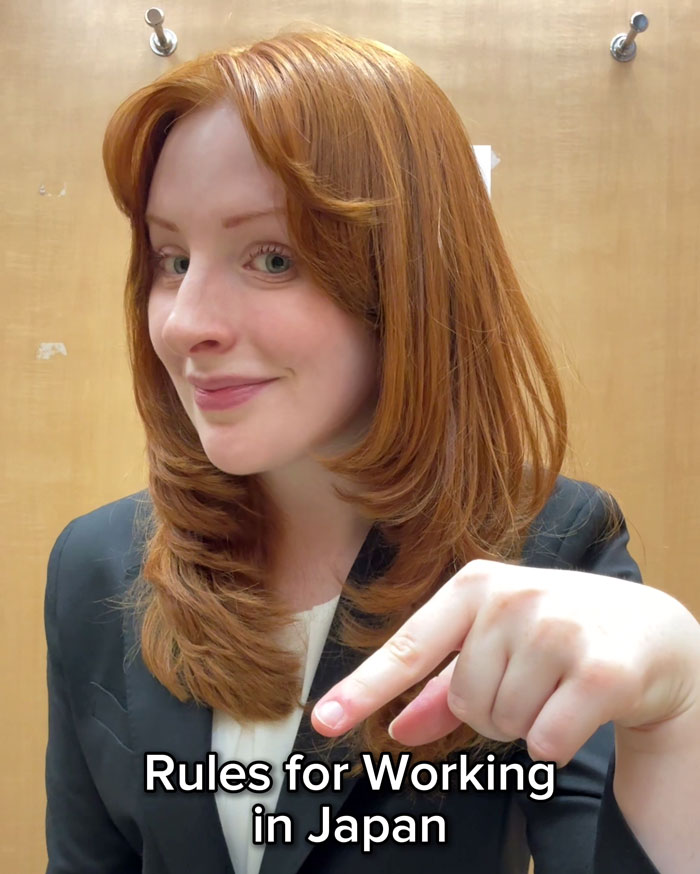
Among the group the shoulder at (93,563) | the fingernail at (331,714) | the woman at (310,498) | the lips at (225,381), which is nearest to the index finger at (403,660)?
the fingernail at (331,714)

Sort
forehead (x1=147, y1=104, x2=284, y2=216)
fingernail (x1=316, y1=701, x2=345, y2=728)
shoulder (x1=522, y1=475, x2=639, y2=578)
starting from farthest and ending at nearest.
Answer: shoulder (x1=522, y1=475, x2=639, y2=578)
forehead (x1=147, y1=104, x2=284, y2=216)
fingernail (x1=316, y1=701, x2=345, y2=728)

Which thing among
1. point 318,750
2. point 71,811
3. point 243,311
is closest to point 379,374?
point 243,311

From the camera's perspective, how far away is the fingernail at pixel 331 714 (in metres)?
0.33

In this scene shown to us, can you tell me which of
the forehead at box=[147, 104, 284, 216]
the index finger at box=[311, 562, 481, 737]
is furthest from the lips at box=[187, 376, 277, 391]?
the index finger at box=[311, 562, 481, 737]

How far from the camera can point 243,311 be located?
0.55m

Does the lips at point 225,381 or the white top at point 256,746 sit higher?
the lips at point 225,381

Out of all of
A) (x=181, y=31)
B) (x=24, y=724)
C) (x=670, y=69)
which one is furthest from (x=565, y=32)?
(x=24, y=724)

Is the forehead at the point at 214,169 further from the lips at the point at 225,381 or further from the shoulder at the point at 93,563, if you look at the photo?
the shoulder at the point at 93,563

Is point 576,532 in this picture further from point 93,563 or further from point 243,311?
point 93,563

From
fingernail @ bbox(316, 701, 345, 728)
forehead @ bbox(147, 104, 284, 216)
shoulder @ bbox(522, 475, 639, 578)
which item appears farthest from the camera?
shoulder @ bbox(522, 475, 639, 578)

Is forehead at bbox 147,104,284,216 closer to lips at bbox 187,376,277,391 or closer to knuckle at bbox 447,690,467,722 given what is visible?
lips at bbox 187,376,277,391

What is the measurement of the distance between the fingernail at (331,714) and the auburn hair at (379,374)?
263mm

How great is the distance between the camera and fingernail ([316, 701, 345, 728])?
33 cm

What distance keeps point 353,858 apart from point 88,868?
0.93 ft
